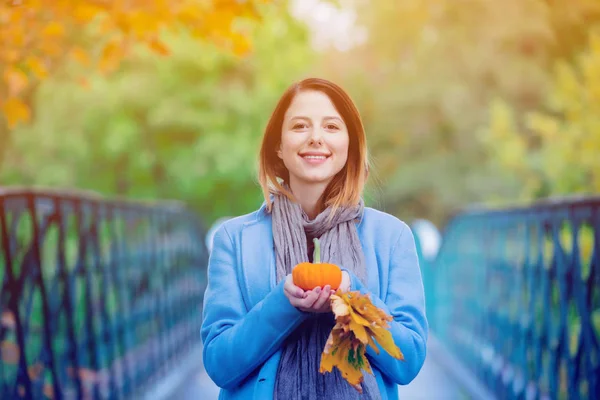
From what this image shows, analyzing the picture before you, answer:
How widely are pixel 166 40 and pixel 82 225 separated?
9153mm

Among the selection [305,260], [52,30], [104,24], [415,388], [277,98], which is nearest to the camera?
[305,260]

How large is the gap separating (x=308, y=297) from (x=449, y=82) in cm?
1667

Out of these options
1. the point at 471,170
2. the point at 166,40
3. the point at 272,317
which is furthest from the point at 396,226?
the point at 471,170

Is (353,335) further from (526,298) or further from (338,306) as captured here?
(526,298)

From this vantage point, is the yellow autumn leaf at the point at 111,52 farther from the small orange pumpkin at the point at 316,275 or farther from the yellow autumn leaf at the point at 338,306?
the yellow autumn leaf at the point at 338,306

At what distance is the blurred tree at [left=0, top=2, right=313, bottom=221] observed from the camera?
1350 centimetres

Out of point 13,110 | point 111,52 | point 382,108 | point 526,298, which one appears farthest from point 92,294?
point 382,108

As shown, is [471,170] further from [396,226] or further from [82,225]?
[396,226]

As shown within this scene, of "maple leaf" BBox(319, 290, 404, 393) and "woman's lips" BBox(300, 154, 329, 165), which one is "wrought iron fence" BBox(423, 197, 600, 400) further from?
"maple leaf" BBox(319, 290, 404, 393)

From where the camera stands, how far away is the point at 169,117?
13.5m

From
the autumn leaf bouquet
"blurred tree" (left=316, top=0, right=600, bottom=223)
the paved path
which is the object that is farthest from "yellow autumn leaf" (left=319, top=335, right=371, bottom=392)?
"blurred tree" (left=316, top=0, right=600, bottom=223)

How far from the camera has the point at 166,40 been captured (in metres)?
12.8

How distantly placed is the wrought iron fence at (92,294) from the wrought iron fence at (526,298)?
92.9 inches

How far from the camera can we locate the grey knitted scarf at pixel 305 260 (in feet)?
5.50
